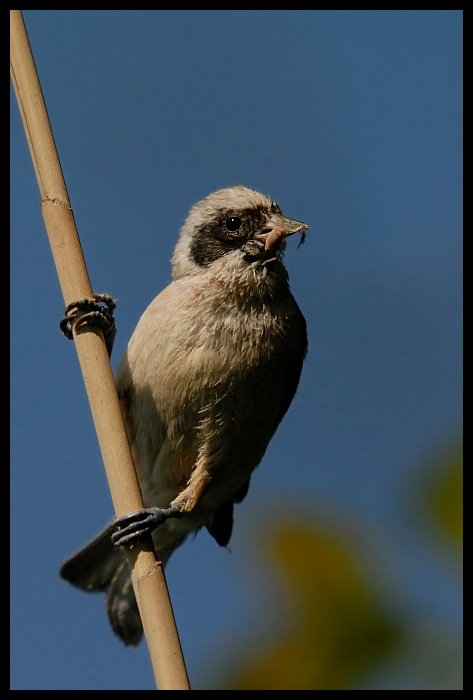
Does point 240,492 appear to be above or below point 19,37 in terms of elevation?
below

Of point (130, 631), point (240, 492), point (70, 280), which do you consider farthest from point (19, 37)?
point (130, 631)

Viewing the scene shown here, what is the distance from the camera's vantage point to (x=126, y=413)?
455 centimetres

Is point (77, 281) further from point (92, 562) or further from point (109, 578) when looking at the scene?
point (109, 578)

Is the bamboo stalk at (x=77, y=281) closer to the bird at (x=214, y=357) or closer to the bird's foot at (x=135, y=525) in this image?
the bird's foot at (x=135, y=525)

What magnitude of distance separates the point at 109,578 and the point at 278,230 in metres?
2.50

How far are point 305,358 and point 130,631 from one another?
2.09 meters

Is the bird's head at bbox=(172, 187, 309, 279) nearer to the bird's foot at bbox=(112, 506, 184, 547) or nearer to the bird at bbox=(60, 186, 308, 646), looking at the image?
the bird at bbox=(60, 186, 308, 646)

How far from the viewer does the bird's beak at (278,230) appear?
4316 millimetres

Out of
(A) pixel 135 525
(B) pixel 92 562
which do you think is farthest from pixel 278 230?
(B) pixel 92 562

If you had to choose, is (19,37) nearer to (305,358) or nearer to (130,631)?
(305,358)

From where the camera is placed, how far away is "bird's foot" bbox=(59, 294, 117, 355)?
3246 millimetres

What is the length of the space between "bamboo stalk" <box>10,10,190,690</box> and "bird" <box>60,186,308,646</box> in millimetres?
1041

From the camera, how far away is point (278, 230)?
4.34 metres

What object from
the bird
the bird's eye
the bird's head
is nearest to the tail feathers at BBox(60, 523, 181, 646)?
the bird
